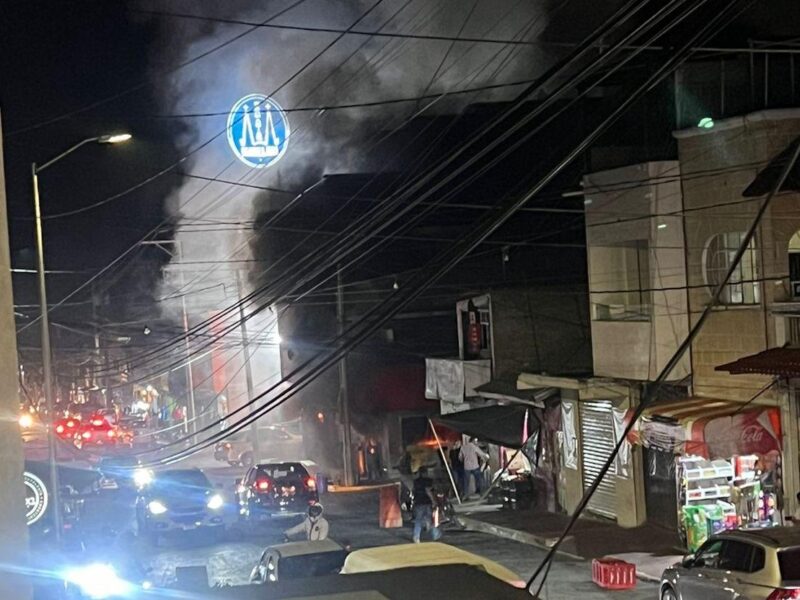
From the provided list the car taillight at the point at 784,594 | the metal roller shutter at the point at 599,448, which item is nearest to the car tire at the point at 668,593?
the car taillight at the point at 784,594

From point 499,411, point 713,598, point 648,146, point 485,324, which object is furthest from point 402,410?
point 713,598

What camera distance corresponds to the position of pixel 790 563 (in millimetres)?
10984

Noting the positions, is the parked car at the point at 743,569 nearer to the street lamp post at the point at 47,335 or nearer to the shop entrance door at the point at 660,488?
the shop entrance door at the point at 660,488

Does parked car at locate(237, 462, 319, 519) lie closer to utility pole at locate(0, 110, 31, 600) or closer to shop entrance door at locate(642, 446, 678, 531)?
shop entrance door at locate(642, 446, 678, 531)

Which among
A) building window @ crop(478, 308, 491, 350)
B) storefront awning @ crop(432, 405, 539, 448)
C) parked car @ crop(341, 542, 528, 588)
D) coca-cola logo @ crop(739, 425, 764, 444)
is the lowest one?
parked car @ crop(341, 542, 528, 588)

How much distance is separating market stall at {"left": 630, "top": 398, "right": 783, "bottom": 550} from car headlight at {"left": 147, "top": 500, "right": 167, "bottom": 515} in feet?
36.8

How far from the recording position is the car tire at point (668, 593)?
43.2 feet

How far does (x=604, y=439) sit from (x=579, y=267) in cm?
986

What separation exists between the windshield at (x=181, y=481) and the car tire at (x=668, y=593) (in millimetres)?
14146

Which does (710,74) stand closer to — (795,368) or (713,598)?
(795,368)

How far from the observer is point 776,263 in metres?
17.1

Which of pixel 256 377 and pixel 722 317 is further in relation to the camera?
pixel 256 377

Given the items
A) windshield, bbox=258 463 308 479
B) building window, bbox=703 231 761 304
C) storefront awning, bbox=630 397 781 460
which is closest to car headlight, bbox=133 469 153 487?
windshield, bbox=258 463 308 479

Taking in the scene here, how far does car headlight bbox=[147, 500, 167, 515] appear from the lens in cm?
2367
